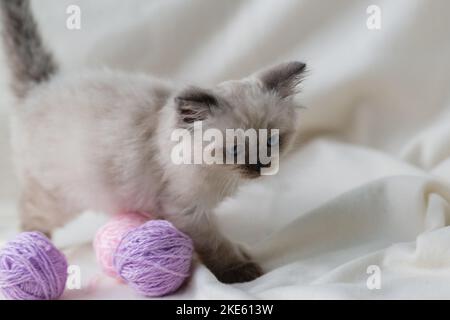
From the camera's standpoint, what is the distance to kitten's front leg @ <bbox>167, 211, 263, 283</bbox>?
1.34m

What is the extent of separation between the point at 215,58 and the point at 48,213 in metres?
0.67

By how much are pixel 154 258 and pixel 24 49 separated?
65 centimetres

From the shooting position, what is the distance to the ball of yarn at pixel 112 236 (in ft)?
4.34

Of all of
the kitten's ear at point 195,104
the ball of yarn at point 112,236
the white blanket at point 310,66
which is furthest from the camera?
the white blanket at point 310,66

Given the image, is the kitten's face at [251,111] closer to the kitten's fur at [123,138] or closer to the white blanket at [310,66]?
the kitten's fur at [123,138]

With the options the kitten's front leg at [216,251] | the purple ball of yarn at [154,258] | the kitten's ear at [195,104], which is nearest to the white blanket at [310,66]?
the kitten's front leg at [216,251]

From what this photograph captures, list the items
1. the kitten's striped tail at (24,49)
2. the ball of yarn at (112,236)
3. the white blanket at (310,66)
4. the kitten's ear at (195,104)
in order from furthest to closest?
the white blanket at (310,66) < the kitten's striped tail at (24,49) < the ball of yarn at (112,236) < the kitten's ear at (195,104)

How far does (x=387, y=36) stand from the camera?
180cm

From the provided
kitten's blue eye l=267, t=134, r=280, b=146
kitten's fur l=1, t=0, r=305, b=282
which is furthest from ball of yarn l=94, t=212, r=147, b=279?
kitten's blue eye l=267, t=134, r=280, b=146

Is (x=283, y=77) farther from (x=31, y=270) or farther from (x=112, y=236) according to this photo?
(x=31, y=270)

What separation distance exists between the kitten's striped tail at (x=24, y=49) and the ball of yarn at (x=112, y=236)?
1.36 ft

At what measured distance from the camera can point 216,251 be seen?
1.39 meters

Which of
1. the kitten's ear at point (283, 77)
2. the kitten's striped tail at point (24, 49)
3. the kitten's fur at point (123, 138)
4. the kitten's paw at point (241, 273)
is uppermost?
the kitten's striped tail at point (24, 49)

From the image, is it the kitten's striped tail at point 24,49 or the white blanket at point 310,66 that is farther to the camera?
the white blanket at point 310,66
